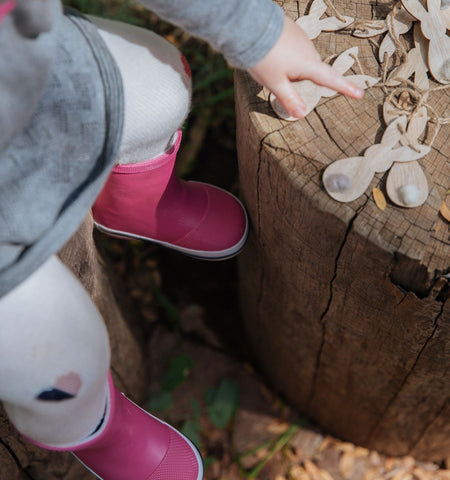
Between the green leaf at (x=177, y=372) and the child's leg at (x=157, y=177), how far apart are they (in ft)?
1.94

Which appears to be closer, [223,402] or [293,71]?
[293,71]

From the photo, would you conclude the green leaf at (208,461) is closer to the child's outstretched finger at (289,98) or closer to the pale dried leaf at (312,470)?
the pale dried leaf at (312,470)

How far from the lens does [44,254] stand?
748 millimetres

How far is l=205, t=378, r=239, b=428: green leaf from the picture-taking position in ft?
5.23

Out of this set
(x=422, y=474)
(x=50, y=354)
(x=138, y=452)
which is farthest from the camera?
(x=422, y=474)

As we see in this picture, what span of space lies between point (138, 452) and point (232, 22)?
75 cm

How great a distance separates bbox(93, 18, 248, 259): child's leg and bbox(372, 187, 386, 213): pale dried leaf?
1.07 ft

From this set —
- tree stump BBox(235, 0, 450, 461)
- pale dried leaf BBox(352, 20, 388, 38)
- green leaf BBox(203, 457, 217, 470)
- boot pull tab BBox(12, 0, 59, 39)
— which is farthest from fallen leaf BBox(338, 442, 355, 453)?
boot pull tab BBox(12, 0, 59, 39)

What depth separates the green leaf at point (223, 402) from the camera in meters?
1.59

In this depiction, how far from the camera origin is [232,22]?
80 cm

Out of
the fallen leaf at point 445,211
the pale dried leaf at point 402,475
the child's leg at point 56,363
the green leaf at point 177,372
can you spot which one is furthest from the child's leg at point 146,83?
the pale dried leaf at point 402,475

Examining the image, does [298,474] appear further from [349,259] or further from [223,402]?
[349,259]

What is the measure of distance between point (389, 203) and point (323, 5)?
15.4 inches

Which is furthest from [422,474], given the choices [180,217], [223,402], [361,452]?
[180,217]
